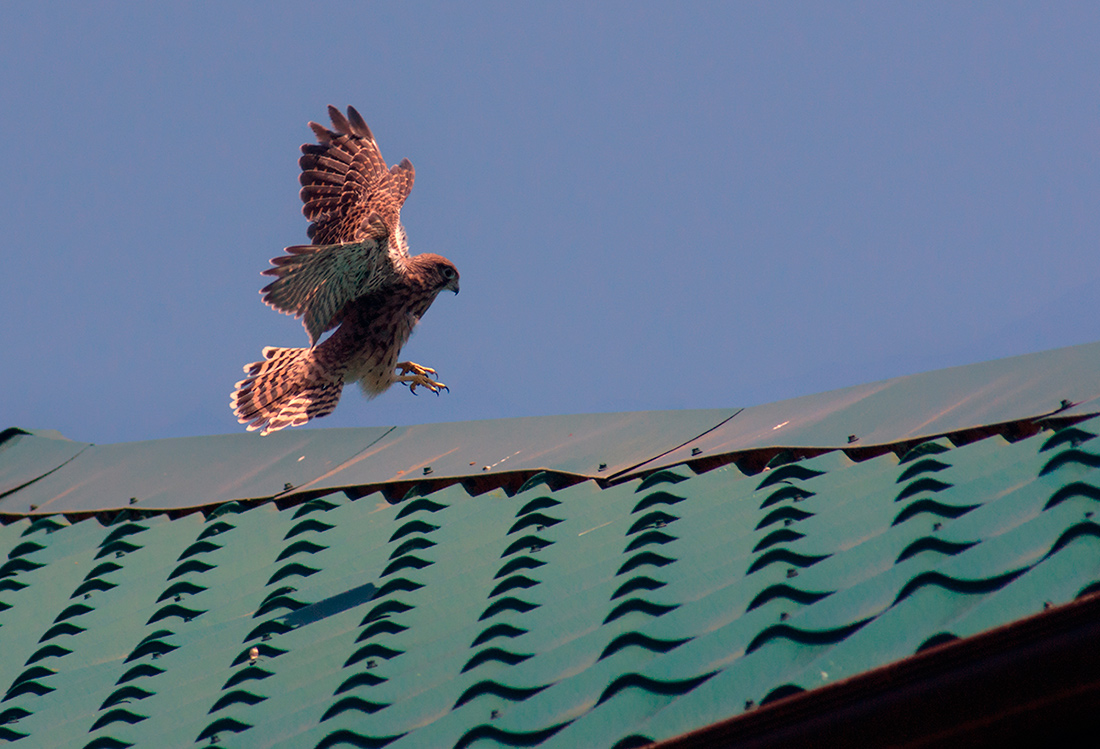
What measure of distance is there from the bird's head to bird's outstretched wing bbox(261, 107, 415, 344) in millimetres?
168

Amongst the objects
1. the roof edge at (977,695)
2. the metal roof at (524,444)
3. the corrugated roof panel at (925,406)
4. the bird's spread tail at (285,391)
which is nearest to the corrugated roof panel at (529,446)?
the metal roof at (524,444)

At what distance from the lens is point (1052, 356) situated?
4.60 m

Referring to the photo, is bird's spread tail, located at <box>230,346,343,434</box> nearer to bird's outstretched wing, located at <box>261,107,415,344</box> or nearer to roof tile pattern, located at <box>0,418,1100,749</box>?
bird's outstretched wing, located at <box>261,107,415,344</box>

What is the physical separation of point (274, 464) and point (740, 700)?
3.72 meters

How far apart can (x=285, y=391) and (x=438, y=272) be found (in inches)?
46.6

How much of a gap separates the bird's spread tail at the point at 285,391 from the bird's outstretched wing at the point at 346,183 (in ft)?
2.22

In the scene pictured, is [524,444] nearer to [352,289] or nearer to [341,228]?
[352,289]

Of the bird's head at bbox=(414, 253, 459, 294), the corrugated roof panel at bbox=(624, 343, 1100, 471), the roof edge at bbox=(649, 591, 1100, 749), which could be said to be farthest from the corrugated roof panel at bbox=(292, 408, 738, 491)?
the roof edge at bbox=(649, 591, 1100, 749)

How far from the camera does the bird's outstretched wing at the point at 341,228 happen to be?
595cm

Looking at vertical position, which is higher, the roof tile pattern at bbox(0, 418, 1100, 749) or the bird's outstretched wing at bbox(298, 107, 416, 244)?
the bird's outstretched wing at bbox(298, 107, 416, 244)

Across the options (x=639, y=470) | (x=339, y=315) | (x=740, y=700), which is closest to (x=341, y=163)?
(x=339, y=315)

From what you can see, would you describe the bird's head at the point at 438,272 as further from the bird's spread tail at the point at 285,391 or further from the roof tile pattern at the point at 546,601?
the roof tile pattern at the point at 546,601

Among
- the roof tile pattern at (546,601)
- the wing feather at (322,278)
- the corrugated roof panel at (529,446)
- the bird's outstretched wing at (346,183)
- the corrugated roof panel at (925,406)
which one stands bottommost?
the roof tile pattern at (546,601)

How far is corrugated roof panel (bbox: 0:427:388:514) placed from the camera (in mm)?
5605
